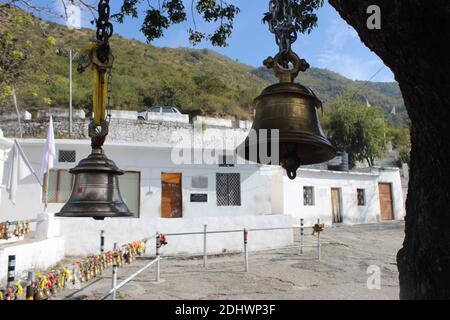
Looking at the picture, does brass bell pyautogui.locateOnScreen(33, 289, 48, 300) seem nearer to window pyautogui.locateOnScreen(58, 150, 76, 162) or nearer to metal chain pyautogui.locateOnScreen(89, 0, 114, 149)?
metal chain pyautogui.locateOnScreen(89, 0, 114, 149)

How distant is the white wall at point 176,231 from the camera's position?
1348 centimetres

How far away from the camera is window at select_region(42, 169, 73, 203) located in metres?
15.8

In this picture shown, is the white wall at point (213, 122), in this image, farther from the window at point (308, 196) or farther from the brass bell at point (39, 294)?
the brass bell at point (39, 294)

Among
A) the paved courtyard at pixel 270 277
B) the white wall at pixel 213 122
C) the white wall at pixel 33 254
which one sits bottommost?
the paved courtyard at pixel 270 277

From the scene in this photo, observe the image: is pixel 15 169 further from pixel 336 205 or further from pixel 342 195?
pixel 342 195

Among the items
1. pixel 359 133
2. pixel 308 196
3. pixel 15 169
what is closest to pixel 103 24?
pixel 15 169

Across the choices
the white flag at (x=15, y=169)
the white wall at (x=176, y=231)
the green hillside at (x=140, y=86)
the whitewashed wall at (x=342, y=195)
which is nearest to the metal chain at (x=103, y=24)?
the white flag at (x=15, y=169)

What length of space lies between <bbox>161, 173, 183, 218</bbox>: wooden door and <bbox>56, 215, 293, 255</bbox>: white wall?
2.88 m

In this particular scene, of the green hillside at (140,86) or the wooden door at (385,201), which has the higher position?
the green hillside at (140,86)

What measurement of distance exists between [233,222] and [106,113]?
11.1m

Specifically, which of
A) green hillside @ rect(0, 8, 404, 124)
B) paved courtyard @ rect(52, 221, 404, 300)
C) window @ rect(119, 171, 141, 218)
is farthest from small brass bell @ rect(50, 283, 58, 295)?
window @ rect(119, 171, 141, 218)

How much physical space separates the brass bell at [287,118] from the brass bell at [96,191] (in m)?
1.40

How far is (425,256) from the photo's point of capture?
2.07 metres

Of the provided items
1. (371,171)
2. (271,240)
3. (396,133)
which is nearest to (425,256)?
(271,240)
